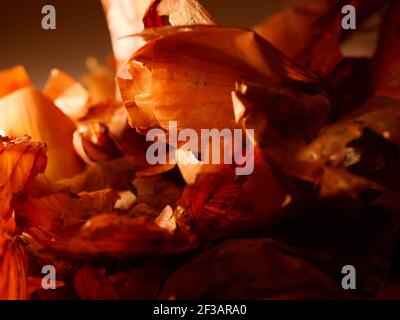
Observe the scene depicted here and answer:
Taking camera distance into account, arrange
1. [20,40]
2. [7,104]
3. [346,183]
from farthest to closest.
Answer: [20,40], [7,104], [346,183]

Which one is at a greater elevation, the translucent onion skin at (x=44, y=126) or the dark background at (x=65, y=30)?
the dark background at (x=65, y=30)

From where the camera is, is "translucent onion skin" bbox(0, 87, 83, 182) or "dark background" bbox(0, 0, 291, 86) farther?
"dark background" bbox(0, 0, 291, 86)

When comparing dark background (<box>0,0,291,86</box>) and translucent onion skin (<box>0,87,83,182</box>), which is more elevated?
dark background (<box>0,0,291,86</box>)

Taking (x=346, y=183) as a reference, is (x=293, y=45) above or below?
above

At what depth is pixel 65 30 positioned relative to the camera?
2.01ft

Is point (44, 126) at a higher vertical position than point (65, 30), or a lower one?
lower

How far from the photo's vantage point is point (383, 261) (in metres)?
0.24

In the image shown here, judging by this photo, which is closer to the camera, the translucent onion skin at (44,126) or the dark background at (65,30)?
the translucent onion skin at (44,126)

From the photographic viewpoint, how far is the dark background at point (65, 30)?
1.91 ft

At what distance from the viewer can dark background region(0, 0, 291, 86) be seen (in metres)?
0.58

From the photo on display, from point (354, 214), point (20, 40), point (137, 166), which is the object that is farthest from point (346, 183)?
point (20, 40)

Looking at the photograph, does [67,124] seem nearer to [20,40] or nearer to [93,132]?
[93,132]

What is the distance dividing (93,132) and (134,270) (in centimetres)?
13

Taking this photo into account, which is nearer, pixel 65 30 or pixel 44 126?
pixel 44 126
